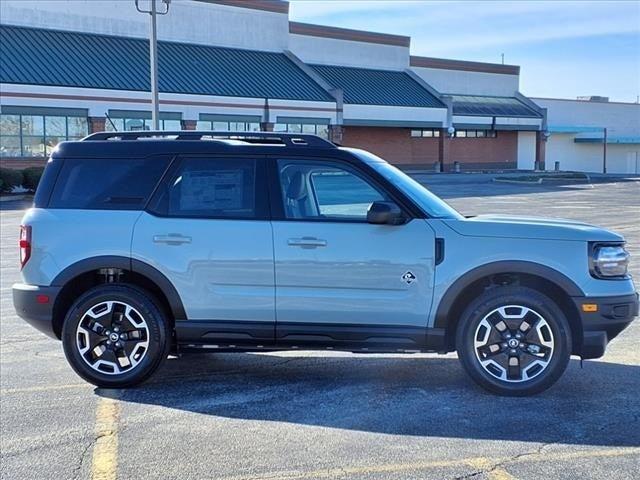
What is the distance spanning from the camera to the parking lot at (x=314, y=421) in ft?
14.4

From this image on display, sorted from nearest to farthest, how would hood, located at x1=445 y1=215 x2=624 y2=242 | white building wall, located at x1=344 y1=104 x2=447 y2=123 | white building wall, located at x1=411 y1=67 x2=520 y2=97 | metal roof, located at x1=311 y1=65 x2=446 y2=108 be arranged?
hood, located at x1=445 y1=215 x2=624 y2=242 → white building wall, located at x1=344 y1=104 x2=447 y2=123 → metal roof, located at x1=311 y1=65 x2=446 y2=108 → white building wall, located at x1=411 y1=67 x2=520 y2=97

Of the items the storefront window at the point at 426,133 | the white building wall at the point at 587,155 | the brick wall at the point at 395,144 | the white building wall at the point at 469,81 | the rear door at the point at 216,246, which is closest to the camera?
the rear door at the point at 216,246

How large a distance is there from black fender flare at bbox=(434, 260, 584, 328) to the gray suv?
10 millimetres

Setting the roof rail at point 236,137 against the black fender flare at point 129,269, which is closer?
the black fender flare at point 129,269

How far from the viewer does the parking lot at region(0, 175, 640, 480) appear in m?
4.39

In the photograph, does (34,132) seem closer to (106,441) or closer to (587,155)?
(106,441)

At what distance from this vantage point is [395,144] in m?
58.8

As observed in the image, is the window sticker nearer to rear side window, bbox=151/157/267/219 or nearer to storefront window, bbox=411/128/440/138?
rear side window, bbox=151/157/267/219

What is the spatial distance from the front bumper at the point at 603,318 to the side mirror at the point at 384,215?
4.63 feet

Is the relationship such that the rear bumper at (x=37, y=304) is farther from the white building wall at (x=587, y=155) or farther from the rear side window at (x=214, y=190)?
the white building wall at (x=587, y=155)

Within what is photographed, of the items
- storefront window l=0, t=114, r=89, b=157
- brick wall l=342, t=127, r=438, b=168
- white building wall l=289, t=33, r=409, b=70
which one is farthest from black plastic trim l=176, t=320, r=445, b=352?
white building wall l=289, t=33, r=409, b=70

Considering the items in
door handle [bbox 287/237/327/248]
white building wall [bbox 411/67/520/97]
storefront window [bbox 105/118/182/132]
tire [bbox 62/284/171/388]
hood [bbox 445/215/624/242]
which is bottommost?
tire [bbox 62/284/171/388]

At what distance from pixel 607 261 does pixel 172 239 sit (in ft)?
10.7

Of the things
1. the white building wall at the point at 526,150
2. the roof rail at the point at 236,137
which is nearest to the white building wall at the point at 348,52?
the white building wall at the point at 526,150
